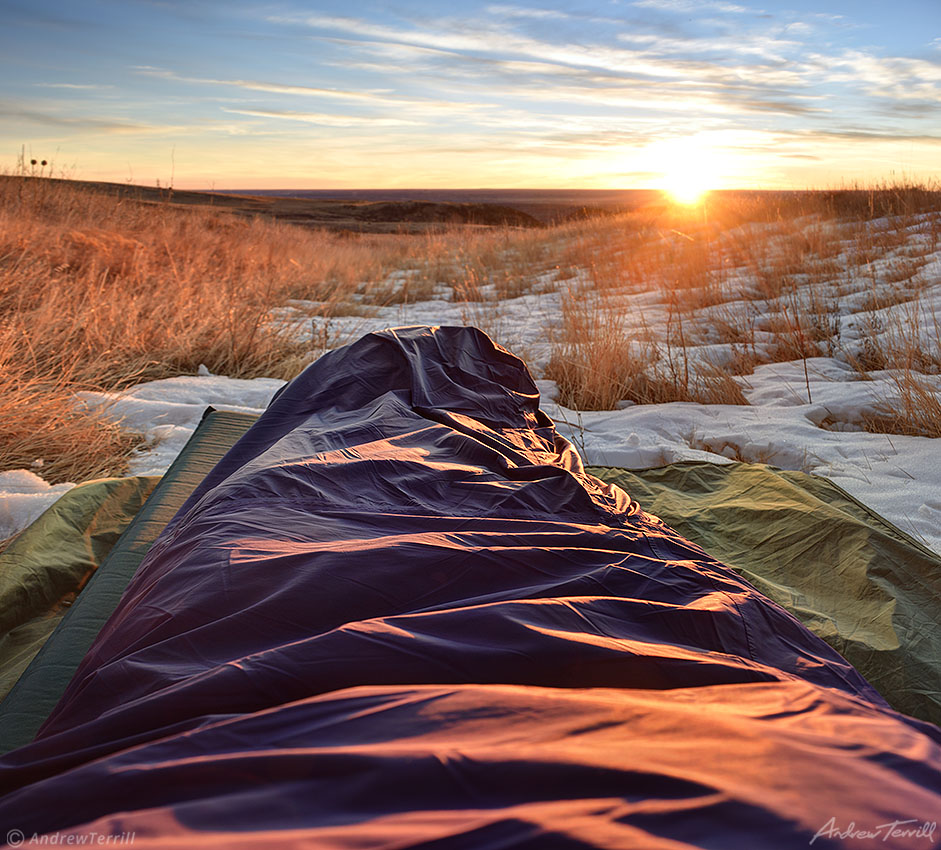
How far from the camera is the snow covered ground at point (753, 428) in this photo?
91.9 inches

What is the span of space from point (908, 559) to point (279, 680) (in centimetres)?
168

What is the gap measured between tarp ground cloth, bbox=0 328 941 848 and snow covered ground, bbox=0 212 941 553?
127 cm

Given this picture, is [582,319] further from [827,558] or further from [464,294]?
[827,558]

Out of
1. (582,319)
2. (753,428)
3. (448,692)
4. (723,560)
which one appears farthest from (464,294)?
(448,692)

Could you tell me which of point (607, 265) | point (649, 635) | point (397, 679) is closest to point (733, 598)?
point (649, 635)

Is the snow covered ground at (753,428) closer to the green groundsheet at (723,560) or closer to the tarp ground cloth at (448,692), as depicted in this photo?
the green groundsheet at (723,560)

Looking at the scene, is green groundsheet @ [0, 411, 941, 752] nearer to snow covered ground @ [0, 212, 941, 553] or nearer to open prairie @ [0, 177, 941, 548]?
snow covered ground @ [0, 212, 941, 553]

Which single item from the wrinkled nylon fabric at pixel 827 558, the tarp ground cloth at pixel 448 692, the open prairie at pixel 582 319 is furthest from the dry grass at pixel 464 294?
the tarp ground cloth at pixel 448 692

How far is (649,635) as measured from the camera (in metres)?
1.01

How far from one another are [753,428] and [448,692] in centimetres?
267

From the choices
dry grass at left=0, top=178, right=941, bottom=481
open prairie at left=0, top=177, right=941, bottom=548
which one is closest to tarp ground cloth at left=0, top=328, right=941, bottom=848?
open prairie at left=0, top=177, right=941, bottom=548

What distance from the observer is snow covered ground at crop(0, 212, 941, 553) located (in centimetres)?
233

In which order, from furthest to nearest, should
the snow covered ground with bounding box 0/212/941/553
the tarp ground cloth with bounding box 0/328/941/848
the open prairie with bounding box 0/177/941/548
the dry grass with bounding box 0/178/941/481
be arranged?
the dry grass with bounding box 0/178/941/481 → the open prairie with bounding box 0/177/941/548 → the snow covered ground with bounding box 0/212/941/553 → the tarp ground cloth with bounding box 0/328/941/848

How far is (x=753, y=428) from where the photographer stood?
301cm
